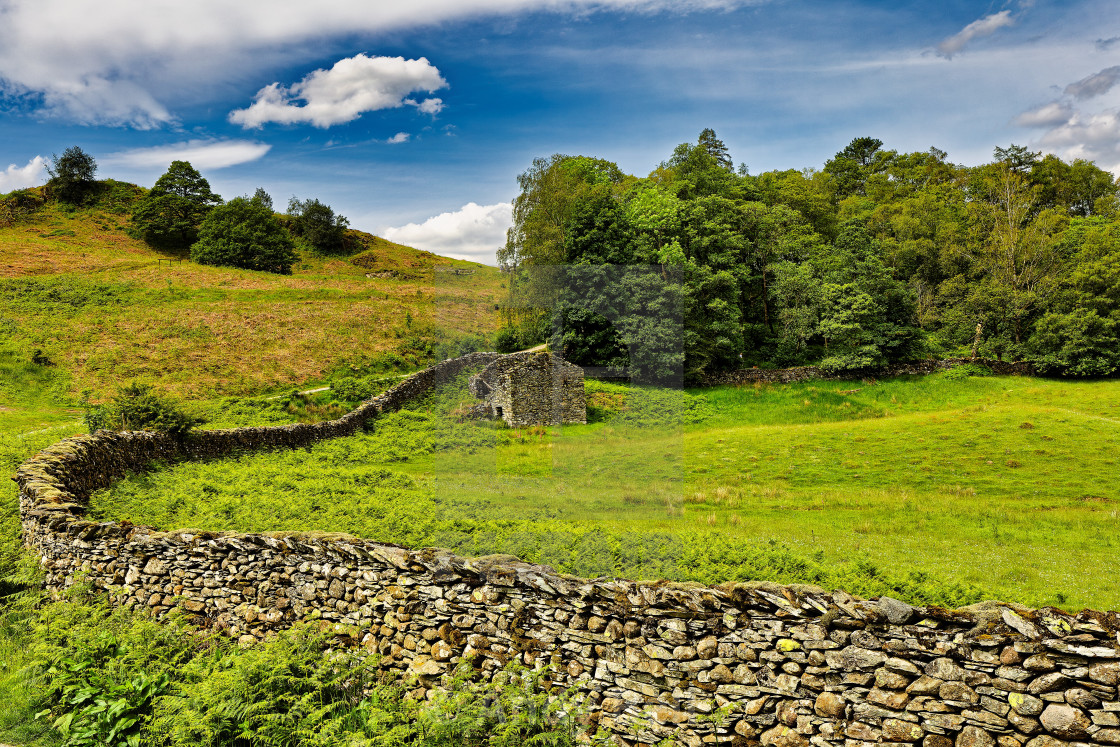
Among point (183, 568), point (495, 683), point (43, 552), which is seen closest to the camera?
point (495, 683)

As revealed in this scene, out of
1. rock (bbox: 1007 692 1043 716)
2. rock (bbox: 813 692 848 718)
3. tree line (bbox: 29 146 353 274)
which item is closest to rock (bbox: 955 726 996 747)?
rock (bbox: 1007 692 1043 716)

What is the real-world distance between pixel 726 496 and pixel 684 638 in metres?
10.9

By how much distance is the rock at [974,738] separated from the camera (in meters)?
4.40

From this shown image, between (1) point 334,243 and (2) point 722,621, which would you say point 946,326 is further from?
(1) point 334,243

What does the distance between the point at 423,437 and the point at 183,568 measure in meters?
15.7

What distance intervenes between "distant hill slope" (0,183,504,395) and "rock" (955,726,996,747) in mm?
34123

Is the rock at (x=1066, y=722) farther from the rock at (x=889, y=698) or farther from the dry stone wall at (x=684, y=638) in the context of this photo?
the rock at (x=889, y=698)

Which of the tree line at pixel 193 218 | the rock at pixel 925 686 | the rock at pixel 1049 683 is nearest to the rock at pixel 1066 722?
the rock at pixel 1049 683

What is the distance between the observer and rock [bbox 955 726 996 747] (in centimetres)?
440

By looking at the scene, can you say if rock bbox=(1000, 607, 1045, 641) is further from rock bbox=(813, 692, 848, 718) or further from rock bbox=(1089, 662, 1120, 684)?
rock bbox=(813, 692, 848, 718)

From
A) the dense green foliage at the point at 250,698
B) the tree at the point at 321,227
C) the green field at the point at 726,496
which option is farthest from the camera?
the tree at the point at 321,227

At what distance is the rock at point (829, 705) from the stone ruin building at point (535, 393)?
23.6 metres

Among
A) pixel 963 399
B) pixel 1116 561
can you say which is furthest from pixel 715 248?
pixel 1116 561

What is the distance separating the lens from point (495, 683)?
20.4 feet
